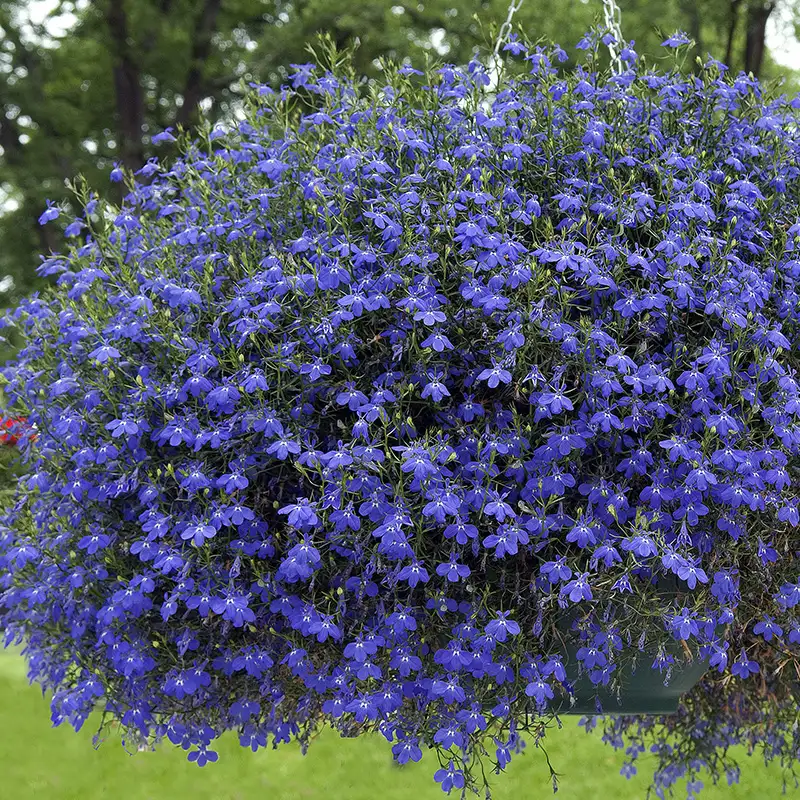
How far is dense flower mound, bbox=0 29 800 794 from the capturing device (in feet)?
5.66

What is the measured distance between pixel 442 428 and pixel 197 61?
8509mm

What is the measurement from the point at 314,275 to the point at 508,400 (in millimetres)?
420

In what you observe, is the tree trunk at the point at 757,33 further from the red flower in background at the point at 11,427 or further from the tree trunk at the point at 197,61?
the red flower in background at the point at 11,427

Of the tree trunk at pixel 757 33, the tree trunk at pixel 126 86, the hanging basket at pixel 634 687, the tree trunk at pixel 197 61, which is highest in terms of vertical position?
the tree trunk at pixel 757 33

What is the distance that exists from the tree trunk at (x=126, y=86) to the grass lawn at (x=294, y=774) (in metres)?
5.65

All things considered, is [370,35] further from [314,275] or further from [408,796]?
[314,275]

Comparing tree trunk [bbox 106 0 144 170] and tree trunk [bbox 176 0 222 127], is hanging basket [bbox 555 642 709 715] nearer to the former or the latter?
tree trunk [bbox 106 0 144 170]

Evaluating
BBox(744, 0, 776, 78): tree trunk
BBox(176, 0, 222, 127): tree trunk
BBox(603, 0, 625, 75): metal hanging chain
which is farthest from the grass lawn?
BBox(744, 0, 776, 78): tree trunk

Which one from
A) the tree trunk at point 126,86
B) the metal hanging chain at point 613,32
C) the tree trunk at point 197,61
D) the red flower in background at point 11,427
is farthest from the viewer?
Result: the tree trunk at point 197,61

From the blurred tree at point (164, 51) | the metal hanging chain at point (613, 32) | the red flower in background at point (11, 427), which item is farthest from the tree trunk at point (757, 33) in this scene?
the red flower in background at point (11, 427)

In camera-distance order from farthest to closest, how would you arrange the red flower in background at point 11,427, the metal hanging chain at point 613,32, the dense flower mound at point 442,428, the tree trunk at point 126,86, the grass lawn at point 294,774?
1. the tree trunk at point 126,86
2. the grass lawn at point 294,774
3. the red flower in background at point 11,427
4. the metal hanging chain at point 613,32
5. the dense flower mound at point 442,428

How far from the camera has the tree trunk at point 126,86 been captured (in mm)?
8891

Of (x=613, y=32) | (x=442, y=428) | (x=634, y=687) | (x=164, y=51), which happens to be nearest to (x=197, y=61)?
(x=164, y=51)

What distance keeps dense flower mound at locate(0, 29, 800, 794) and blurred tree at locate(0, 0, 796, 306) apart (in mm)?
7065
